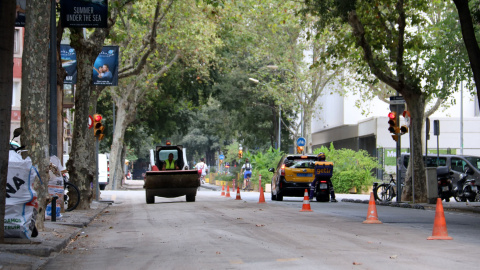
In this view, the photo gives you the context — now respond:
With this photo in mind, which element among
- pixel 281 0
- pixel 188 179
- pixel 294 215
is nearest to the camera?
pixel 294 215

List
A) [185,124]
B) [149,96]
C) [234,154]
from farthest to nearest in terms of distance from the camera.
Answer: [234,154] < [185,124] < [149,96]

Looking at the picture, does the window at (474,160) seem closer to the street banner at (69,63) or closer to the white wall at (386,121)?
the white wall at (386,121)

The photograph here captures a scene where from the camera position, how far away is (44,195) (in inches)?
535

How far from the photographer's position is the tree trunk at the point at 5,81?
10.2 m

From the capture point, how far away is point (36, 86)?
1312 centimetres

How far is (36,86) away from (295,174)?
15994 millimetres

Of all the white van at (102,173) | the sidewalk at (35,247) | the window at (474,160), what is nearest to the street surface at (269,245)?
the sidewalk at (35,247)

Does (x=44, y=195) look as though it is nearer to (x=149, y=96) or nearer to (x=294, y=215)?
(x=294, y=215)

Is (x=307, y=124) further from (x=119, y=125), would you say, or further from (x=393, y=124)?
(x=393, y=124)

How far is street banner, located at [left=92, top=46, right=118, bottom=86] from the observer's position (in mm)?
27172

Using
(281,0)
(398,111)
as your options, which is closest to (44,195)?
(398,111)

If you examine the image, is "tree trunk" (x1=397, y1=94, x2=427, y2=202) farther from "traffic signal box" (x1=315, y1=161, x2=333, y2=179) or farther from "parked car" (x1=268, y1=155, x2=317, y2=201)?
"parked car" (x1=268, y1=155, x2=317, y2=201)

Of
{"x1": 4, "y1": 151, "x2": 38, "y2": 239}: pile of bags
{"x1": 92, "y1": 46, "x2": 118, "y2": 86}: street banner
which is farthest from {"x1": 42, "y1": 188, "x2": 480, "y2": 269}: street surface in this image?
{"x1": 92, "y1": 46, "x2": 118, "y2": 86}: street banner

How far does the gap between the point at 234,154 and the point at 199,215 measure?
215ft
